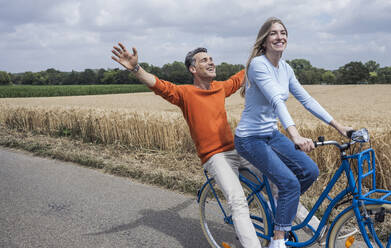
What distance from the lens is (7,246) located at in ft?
11.8

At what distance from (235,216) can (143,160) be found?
14.8 feet

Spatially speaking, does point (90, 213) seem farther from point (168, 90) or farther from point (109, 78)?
point (109, 78)

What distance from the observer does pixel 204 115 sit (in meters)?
3.14

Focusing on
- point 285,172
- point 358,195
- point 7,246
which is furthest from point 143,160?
point 358,195

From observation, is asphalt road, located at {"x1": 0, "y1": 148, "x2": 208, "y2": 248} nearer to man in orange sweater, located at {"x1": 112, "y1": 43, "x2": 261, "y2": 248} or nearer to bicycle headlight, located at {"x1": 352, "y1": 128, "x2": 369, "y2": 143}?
man in orange sweater, located at {"x1": 112, "y1": 43, "x2": 261, "y2": 248}

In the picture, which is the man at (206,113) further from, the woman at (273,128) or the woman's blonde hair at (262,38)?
the woman's blonde hair at (262,38)

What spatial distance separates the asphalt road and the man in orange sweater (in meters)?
1.06

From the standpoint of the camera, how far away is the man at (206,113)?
117 inches

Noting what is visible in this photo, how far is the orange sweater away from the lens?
311 centimetres

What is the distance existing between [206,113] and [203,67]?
18.0 inches

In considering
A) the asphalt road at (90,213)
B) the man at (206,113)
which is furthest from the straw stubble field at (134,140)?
the man at (206,113)

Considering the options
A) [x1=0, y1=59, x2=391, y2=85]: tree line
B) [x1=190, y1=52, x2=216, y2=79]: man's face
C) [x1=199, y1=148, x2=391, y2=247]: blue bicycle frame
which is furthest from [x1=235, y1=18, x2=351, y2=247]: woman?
[x1=0, y1=59, x2=391, y2=85]: tree line

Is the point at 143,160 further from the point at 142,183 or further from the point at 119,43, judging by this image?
the point at 119,43

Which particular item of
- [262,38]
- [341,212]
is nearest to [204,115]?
[262,38]
